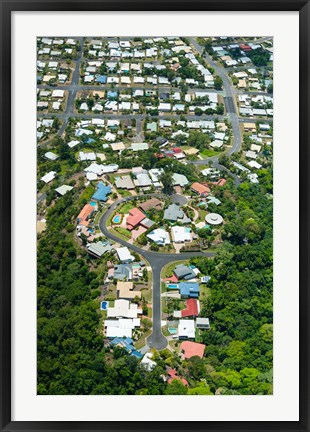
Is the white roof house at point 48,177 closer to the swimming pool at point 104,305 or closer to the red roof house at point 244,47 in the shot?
the swimming pool at point 104,305

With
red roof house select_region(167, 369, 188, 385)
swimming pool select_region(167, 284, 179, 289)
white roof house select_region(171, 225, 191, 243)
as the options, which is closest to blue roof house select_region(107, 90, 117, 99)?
white roof house select_region(171, 225, 191, 243)

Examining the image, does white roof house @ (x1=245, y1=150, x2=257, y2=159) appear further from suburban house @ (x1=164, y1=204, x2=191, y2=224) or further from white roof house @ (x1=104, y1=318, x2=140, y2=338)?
white roof house @ (x1=104, y1=318, x2=140, y2=338)

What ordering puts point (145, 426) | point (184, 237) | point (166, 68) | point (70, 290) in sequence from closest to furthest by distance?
point (145, 426) < point (70, 290) < point (184, 237) < point (166, 68)

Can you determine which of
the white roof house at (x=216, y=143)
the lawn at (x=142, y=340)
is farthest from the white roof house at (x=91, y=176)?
the lawn at (x=142, y=340)
